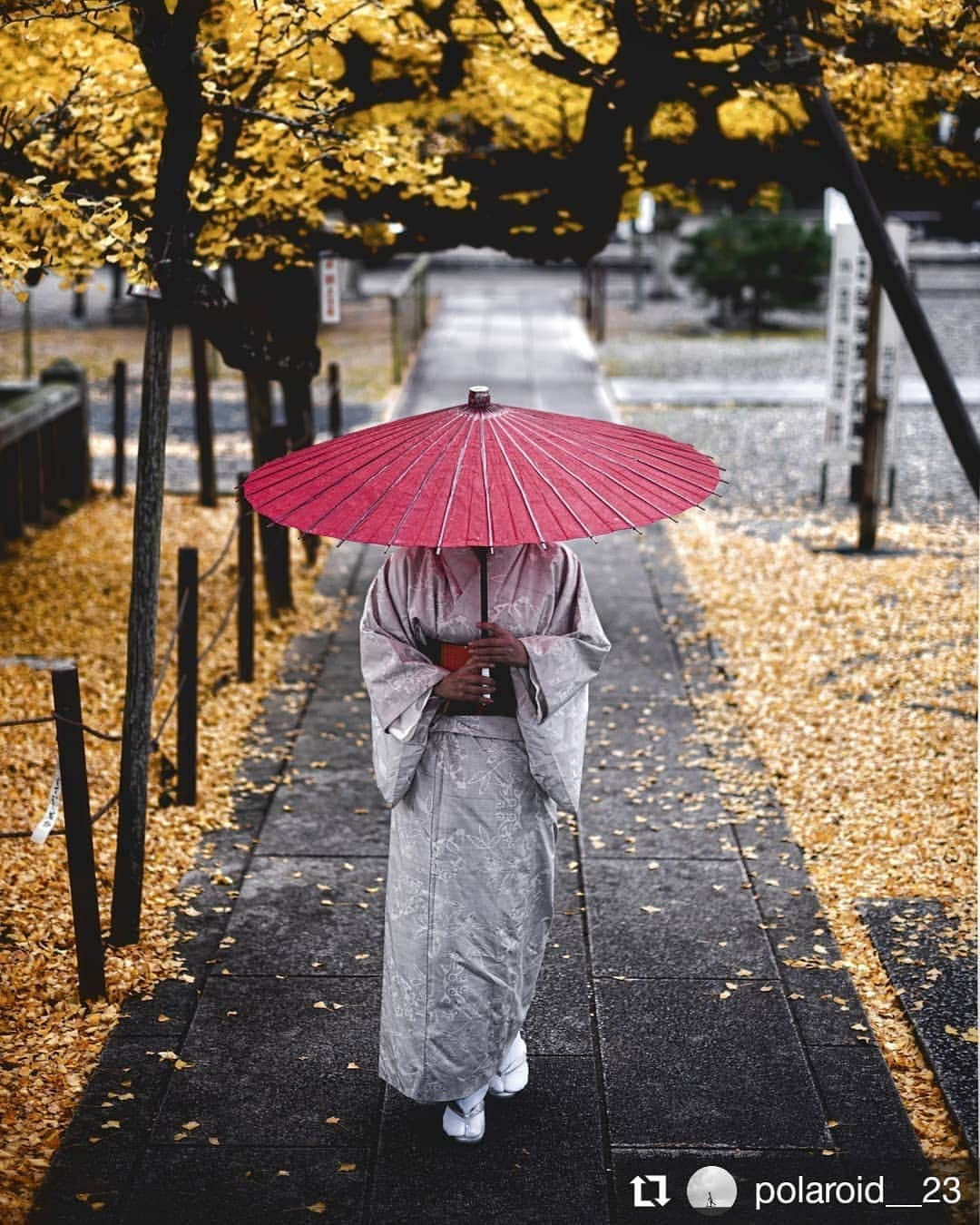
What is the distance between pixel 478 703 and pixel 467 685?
0.09m

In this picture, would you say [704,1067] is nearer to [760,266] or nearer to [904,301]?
[904,301]

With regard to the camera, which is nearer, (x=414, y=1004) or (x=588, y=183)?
(x=414, y=1004)

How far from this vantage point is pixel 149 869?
5234 millimetres

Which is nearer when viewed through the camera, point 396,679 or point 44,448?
point 396,679

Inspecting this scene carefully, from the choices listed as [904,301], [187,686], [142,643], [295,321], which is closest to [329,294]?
[295,321]

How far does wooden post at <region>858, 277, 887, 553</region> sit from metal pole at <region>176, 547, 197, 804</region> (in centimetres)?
571

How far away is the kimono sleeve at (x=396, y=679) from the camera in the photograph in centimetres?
356

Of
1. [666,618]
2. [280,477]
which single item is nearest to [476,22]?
[666,618]

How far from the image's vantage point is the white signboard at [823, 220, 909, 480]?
35.1ft

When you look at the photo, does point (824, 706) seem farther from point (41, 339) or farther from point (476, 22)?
point (41, 339)

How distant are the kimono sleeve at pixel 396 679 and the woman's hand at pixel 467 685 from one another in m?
0.04

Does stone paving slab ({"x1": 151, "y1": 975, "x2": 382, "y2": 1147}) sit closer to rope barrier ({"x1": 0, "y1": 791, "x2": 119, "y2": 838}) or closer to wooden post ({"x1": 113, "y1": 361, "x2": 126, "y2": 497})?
rope barrier ({"x1": 0, "y1": 791, "x2": 119, "y2": 838})

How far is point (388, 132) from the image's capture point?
7.12m

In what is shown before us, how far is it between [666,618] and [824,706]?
6.15ft
